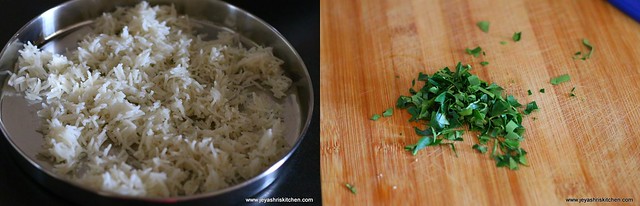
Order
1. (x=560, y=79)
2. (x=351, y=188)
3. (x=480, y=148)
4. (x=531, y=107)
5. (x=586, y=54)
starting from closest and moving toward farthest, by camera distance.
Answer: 1. (x=351, y=188)
2. (x=480, y=148)
3. (x=531, y=107)
4. (x=560, y=79)
5. (x=586, y=54)

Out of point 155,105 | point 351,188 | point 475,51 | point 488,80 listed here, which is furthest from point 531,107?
point 155,105

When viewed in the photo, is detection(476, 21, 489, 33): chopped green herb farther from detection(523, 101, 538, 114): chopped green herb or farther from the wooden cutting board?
detection(523, 101, 538, 114): chopped green herb

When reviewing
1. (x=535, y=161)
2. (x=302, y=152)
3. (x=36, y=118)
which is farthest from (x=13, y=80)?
(x=535, y=161)

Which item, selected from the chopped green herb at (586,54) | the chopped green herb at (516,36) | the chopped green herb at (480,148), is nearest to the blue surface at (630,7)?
the chopped green herb at (586,54)

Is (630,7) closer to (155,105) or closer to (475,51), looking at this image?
(475,51)

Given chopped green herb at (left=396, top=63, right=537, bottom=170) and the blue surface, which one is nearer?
chopped green herb at (left=396, top=63, right=537, bottom=170)

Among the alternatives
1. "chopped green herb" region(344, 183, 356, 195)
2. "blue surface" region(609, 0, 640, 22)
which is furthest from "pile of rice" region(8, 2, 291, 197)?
"blue surface" region(609, 0, 640, 22)
